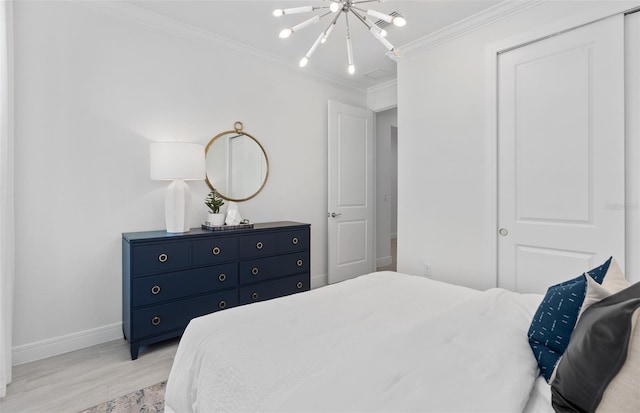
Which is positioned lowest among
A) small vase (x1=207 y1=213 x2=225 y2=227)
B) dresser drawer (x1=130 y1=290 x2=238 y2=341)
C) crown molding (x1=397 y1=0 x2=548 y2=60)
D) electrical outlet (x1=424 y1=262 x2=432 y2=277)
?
dresser drawer (x1=130 y1=290 x2=238 y2=341)

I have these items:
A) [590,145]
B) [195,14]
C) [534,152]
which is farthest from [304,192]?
[590,145]

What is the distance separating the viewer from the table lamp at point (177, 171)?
98.4 inches

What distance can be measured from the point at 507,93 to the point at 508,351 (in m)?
2.29

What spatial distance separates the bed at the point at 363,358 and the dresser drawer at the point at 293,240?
1.48 m

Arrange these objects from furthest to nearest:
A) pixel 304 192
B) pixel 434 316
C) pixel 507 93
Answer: pixel 304 192
pixel 507 93
pixel 434 316

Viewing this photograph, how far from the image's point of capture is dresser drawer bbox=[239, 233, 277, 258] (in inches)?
112

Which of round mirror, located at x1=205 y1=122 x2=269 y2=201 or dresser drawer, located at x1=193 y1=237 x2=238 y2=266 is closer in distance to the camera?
dresser drawer, located at x1=193 y1=237 x2=238 y2=266

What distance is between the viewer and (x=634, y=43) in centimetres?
206

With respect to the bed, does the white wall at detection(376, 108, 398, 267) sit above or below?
above

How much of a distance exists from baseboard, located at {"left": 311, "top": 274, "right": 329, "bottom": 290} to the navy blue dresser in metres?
0.74

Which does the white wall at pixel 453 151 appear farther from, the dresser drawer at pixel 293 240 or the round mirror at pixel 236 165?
the round mirror at pixel 236 165

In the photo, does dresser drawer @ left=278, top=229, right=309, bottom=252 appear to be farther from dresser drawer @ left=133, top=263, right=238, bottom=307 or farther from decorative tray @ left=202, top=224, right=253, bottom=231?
dresser drawer @ left=133, top=263, right=238, bottom=307

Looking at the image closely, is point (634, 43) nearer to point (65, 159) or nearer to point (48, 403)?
point (65, 159)

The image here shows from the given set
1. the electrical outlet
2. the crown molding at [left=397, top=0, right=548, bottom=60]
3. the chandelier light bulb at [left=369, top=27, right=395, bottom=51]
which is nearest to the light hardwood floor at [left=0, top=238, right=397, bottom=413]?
the electrical outlet
